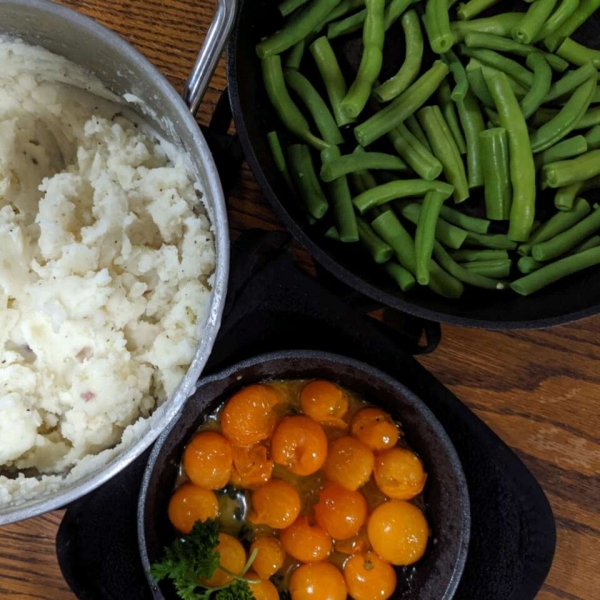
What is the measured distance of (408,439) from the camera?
1333 mm

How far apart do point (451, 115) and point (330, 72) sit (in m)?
0.25

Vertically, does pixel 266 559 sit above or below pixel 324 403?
below

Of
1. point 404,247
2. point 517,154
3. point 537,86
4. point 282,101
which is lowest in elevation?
point 404,247

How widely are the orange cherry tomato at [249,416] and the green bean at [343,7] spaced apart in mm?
735

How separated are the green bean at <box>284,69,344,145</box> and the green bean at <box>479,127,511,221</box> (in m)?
0.28

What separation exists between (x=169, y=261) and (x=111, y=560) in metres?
0.63

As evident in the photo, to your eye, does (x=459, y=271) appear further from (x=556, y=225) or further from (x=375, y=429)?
(x=375, y=429)

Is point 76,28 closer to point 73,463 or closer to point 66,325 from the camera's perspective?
point 66,325

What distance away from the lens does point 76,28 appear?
0.96 m

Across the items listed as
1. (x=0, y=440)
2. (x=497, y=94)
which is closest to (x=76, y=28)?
(x=0, y=440)

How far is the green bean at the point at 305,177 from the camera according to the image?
48.6 inches

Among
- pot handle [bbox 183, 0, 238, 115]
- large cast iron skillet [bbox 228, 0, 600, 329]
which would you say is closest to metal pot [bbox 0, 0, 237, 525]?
pot handle [bbox 183, 0, 238, 115]

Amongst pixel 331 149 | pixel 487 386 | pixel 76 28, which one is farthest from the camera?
pixel 487 386

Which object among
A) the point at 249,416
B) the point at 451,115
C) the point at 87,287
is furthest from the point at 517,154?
the point at 87,287
